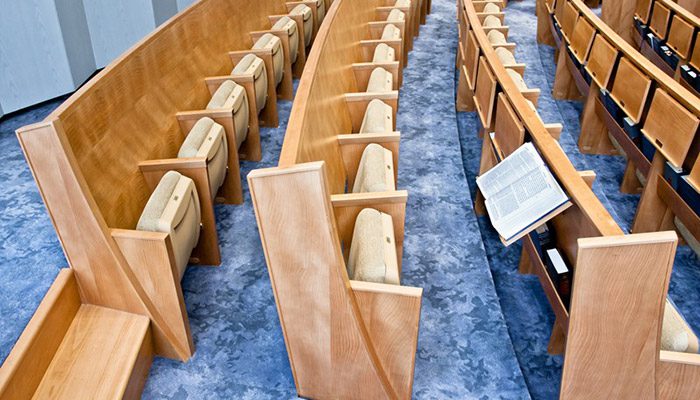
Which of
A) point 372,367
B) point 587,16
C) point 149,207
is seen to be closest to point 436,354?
point 372,367

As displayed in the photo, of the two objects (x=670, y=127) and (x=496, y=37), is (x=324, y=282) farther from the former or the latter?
(x=496, y=37)

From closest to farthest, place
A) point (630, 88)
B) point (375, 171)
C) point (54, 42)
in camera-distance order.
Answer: point (375, 171) → point (630, 88) → point (54, 42)

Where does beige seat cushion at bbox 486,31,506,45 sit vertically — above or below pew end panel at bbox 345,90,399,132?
above

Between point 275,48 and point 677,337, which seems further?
point 275,48

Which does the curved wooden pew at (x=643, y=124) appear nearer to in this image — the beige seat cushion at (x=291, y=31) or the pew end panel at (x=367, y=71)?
the pew end panel at (x=367, y=71)

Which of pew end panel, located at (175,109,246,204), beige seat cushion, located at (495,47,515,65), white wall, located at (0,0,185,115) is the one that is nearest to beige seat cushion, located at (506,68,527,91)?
beige seat cushion, located at (495,47,515,65)

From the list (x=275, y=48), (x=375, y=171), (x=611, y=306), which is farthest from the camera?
(x=275, y=48)

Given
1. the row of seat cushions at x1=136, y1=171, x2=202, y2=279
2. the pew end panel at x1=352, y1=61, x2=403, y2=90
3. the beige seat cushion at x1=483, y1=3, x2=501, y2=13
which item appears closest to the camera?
the row of seat cushions at x1=136, y1=171, x2=202, y2=279

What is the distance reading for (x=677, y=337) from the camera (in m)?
0.29

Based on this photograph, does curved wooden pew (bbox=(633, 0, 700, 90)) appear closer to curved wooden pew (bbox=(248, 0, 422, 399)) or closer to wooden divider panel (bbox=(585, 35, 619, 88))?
wooden divider panel (bbox=(585, 35, 619, 88))

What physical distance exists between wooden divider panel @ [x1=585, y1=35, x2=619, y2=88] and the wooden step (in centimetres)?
48

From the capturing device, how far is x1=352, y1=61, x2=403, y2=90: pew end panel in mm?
579

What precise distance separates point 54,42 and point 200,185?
Answer: 1.52 ft

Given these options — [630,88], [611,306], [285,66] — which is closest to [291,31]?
[285,66]
